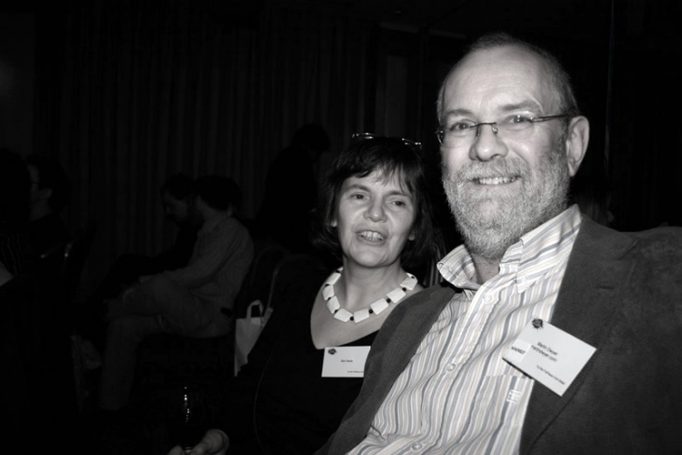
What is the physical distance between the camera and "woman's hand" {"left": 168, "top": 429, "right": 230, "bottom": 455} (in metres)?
1.56

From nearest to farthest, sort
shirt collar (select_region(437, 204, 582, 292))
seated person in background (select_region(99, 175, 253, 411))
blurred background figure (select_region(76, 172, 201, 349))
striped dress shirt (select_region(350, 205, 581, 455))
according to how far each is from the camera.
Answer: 1. striped dress shirt (select_region(350, 205, 581, 455))
2. shirt collar (select_region(437, 204, 582, 292))
3. seated person in background (select_region(99, 175, 253, 411))
4. blurred background figure (select_region(76, 172, 201, 349))

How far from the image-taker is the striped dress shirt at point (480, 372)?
110 centimetres

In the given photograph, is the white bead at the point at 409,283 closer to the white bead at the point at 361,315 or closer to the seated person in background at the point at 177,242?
the white bead at the point at 361,315

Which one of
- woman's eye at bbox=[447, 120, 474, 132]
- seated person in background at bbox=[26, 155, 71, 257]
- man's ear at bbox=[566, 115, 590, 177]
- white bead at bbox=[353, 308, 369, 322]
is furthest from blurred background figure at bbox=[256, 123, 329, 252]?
man's ear at bbox=[566, 115, 590, 177]

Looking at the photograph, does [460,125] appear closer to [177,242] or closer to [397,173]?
[397,173]

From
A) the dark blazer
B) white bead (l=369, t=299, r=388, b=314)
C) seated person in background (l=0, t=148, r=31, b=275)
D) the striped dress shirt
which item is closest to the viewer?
the dark blazer

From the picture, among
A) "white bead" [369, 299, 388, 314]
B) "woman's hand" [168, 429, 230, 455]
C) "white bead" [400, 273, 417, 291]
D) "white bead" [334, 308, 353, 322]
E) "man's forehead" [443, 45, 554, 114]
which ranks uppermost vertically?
"man's forehead" [443, 45, 554, 114]

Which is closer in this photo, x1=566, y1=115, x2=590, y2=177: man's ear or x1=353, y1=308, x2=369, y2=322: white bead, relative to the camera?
x1=566, y1=115, x2=590, y2=177: man's ear

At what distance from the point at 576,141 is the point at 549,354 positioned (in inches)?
26.5

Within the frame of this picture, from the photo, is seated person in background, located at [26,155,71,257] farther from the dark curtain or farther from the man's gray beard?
the man's gray beard

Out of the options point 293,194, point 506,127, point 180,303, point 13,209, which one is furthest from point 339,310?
point 293,194

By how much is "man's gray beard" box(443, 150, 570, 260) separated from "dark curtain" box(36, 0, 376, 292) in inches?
204

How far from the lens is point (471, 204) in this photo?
1.37m

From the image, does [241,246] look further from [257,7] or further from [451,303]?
[257,7]
